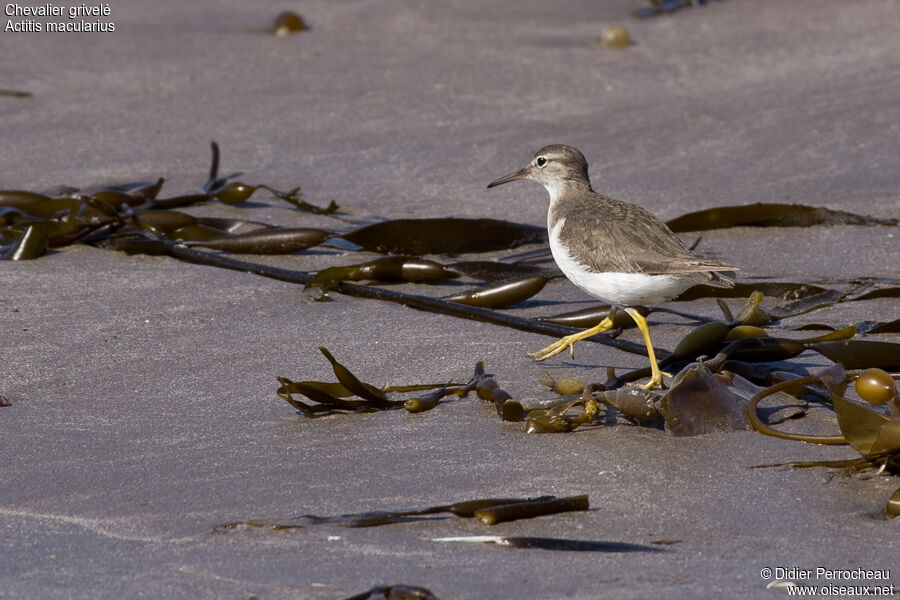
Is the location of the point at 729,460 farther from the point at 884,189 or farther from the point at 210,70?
the point at 210,70

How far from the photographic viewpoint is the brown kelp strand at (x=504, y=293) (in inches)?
178

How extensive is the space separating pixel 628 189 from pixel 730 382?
2.77 m

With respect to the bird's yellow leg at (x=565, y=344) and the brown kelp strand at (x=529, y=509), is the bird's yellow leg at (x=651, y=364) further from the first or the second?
the brown kelp strand at (x=529, y=509)

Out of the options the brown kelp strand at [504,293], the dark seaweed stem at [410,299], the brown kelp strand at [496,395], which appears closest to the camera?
the brown kelp strand at [496,395]

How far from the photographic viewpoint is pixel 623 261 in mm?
3967

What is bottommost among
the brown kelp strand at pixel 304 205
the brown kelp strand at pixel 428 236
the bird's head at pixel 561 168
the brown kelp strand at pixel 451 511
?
the brown kelp strand at pixel 451 511

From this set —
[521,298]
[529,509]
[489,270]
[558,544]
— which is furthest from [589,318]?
[558,544]

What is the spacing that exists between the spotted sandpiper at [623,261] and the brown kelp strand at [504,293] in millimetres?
235

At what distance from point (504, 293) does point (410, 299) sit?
0.40m

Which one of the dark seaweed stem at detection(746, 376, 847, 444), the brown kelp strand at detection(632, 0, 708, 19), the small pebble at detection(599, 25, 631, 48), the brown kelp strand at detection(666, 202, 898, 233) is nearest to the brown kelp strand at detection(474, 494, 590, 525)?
the dark seaweed stem at detection(746, 376, 847, 444)

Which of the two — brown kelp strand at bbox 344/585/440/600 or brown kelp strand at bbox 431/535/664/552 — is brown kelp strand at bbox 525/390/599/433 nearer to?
brown kelp strand at bbox 431/535/664/552

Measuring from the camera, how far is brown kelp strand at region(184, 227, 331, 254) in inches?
200

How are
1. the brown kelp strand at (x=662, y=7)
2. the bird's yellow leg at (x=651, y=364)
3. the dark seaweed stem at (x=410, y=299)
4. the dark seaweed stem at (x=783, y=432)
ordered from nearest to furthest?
the dark seaweed stem at (x=783, y=432), the bird's yellow leg at (x=651, y=364), the dark seaweed stem at (x=410, y=299), the brown kelp strand at (x=662, y=7)

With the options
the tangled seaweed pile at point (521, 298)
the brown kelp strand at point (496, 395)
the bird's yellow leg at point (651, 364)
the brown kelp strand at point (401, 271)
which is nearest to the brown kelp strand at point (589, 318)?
the tangled seaweed pile at point (521, 298)
